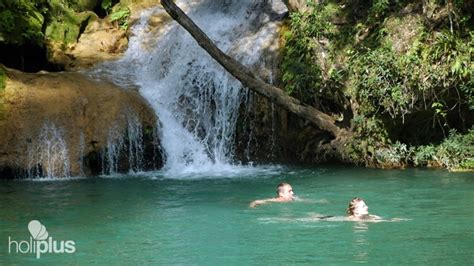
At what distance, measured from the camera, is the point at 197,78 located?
18.0 metres

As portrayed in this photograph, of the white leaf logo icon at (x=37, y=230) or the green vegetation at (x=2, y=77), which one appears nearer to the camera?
the white leaf logo icon at (x=37, y=230)

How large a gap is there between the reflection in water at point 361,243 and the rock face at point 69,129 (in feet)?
24.5

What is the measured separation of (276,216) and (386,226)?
1.61 metres

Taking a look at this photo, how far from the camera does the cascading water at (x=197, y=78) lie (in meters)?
17.0

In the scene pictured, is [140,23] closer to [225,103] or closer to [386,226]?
[225,103]

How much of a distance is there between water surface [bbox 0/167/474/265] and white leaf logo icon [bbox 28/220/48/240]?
3.9 inches

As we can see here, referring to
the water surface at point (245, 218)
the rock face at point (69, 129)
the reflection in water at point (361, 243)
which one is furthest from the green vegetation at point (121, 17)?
the reflection in water at point (361, 243)

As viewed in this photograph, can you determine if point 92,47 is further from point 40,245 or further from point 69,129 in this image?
point 40,245

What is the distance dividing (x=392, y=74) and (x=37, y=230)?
26.3 feet

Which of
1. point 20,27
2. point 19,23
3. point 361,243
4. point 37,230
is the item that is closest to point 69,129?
point 20,27

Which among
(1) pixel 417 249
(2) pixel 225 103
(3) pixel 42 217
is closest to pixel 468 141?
(2) pixel 225 103

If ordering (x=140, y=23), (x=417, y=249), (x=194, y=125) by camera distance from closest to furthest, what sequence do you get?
(x=417, y=249), (x=194, y=125), (x=140, y=23)

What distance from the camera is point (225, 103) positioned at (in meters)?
17.5

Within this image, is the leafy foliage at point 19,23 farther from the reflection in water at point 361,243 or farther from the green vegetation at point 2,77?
the reflection in water at point 361,243
